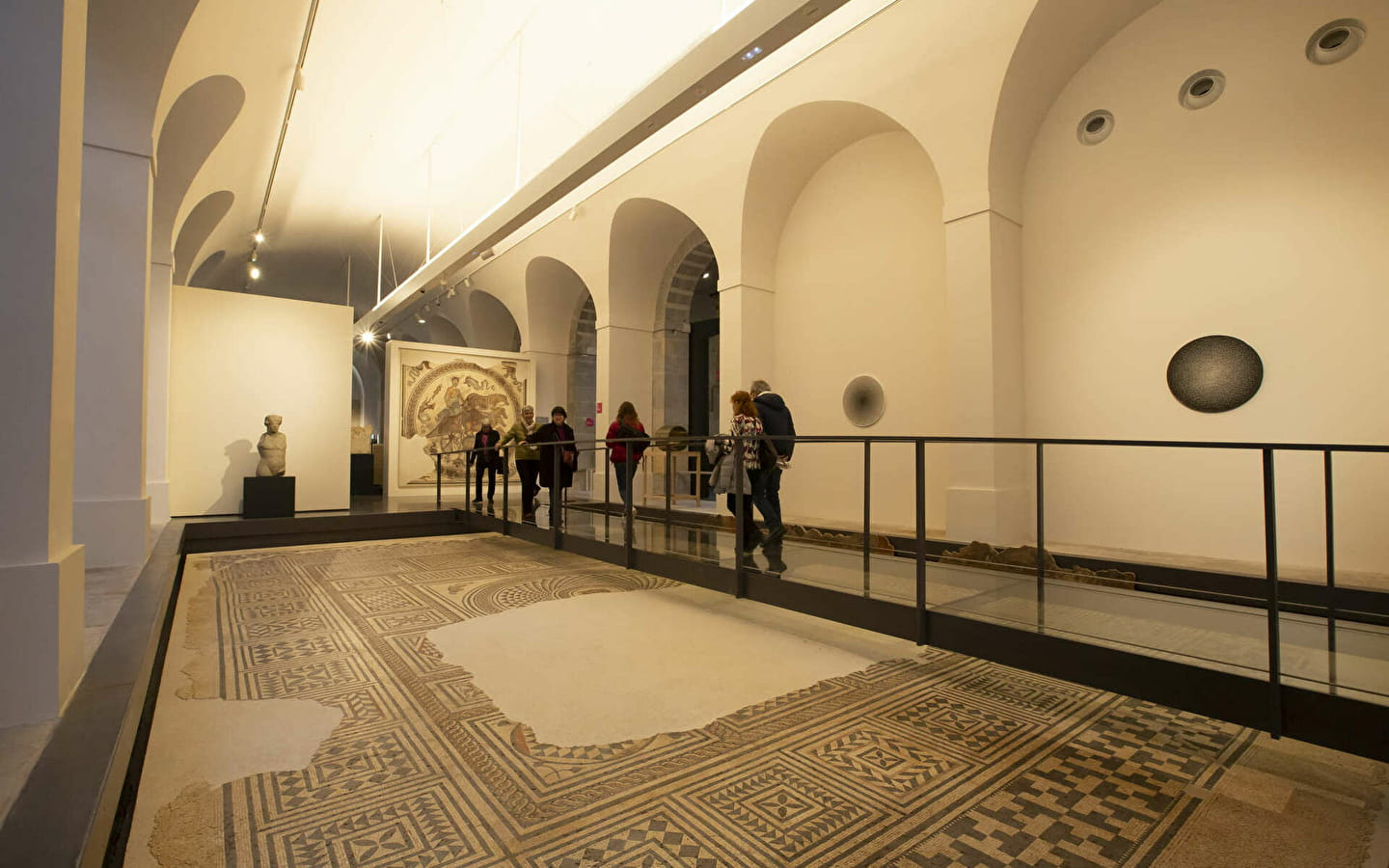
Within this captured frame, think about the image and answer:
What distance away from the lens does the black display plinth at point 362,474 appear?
1352 cm

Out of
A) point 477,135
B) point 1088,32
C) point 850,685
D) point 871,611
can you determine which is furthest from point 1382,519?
point 477,135

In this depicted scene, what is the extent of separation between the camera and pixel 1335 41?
517 cm

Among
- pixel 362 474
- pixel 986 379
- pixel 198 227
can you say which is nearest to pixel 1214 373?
pixel 986 379

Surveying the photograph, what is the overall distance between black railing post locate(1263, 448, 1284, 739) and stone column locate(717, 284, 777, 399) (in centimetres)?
672

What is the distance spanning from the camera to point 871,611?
147 inches

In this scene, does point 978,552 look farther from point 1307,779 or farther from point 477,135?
point 477,135

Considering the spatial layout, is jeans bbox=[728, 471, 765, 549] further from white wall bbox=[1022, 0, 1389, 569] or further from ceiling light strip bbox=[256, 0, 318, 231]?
ceiling light strip bbox=[256, 0, 318, 231]

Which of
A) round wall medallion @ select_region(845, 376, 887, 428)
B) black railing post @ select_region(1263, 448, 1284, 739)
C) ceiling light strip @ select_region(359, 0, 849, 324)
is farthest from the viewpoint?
round wall medallion @ select_region(845, 376, 887, 428)

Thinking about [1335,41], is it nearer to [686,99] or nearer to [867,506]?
[686,99]

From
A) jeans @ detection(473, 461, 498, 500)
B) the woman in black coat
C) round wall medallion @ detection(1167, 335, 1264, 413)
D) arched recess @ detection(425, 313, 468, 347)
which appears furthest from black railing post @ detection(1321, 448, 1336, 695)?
arched recess @ detection(425, 313, 468, 347)

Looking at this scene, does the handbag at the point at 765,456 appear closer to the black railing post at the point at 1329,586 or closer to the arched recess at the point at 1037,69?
the black railing post at the point at 1329,586

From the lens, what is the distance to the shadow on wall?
31.8 ft

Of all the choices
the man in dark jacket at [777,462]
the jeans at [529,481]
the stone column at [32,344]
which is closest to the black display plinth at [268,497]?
the jeans at [529,481]

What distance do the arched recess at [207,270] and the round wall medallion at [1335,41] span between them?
56.9 feet
